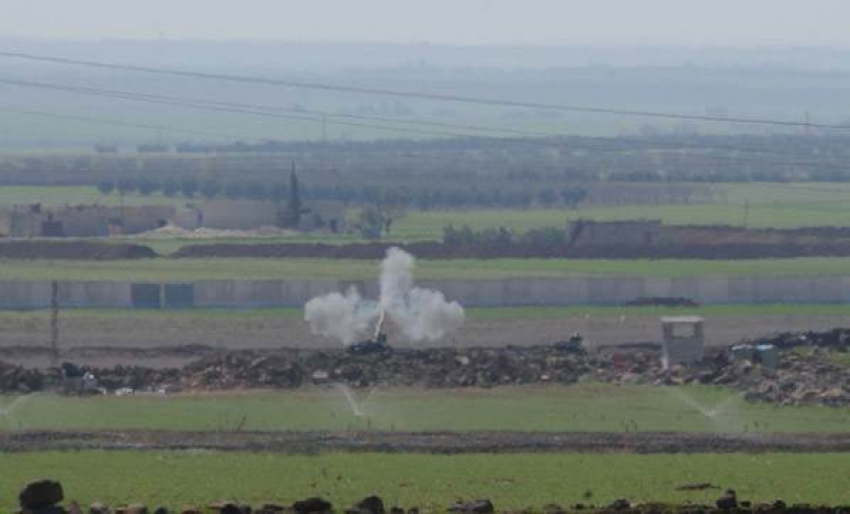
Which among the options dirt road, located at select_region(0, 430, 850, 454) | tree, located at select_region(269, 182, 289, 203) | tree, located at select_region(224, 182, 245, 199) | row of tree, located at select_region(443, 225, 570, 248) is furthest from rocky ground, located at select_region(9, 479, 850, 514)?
tree, located at select_region(224, 182, 245, 199)

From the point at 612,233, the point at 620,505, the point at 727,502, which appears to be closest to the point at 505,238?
the point at 612,233

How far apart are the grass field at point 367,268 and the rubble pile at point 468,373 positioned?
1680cm

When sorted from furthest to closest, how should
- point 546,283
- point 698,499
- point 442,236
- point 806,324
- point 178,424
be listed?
1. point 442,236
2. point 546,283
3. point 806,324
4. point 178,424
5. point 698,499

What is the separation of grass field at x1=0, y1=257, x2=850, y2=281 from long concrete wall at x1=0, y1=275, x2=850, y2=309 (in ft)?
13.8

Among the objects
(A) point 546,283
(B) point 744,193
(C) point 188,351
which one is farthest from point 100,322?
(B) point 744,193

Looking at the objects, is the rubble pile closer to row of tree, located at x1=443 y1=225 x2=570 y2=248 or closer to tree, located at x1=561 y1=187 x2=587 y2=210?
row of tree, located at x1=443 y1=225 x2=570 y2=248

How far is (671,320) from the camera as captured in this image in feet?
155

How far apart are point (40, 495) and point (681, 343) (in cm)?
2175

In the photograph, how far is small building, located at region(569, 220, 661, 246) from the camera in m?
78.0

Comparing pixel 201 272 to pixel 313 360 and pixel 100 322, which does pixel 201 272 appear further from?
pixel 313 360

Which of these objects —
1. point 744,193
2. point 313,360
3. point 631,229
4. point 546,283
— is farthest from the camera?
point 744,193

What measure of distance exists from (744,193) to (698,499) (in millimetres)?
89715

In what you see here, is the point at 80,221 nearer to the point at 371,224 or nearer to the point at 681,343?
the point at 371,224

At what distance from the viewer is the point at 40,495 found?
87.2ft
